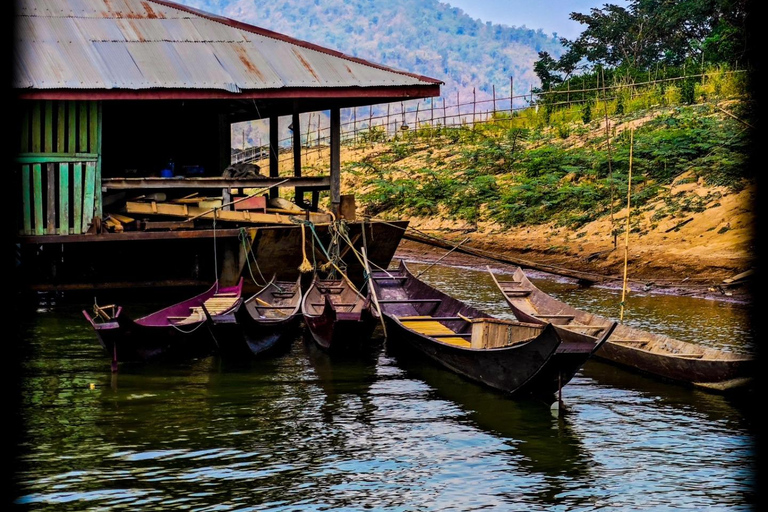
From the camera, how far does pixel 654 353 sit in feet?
37.7

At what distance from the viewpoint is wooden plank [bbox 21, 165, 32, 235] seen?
50.3ft

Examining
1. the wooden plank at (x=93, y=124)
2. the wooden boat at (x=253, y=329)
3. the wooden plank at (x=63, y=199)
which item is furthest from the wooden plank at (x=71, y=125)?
the wooden boat at (x=253, y=329)

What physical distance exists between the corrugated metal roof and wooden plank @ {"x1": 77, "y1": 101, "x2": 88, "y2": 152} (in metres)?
0.69

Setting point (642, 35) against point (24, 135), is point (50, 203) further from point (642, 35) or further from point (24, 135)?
point (642, 35)

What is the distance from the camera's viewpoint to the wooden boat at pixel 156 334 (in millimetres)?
11570

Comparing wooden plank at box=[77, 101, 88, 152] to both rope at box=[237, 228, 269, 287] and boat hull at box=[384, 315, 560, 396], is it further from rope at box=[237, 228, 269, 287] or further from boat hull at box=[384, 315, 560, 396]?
boat hull at box=[384, 315, 560, 396]

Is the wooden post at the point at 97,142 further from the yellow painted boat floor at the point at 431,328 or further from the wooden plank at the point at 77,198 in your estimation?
the yellow painted boat floor at the point at 431,328

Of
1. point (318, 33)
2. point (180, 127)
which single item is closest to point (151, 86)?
point (180, 127)

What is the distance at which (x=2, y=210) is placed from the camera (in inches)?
562

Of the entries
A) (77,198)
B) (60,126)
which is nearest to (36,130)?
(60,126)

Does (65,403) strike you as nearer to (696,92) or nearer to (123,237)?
(123,237)

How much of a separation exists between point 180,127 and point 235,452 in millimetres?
12435

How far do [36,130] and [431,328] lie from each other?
7.80 metres

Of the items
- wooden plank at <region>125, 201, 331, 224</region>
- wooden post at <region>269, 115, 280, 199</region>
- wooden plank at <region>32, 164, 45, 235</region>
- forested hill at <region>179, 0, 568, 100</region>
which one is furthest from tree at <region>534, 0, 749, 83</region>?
forested hill at <region>179, 0, 568, 100</region>
